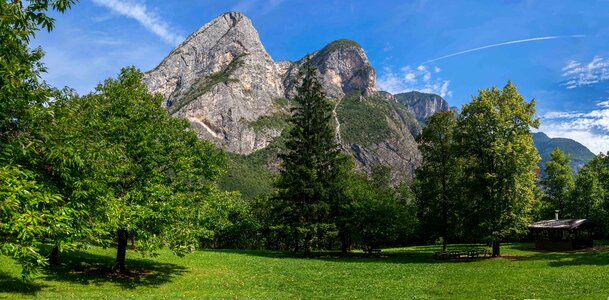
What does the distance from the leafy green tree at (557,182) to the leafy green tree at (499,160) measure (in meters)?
38.8

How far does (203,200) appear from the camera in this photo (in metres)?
25.5

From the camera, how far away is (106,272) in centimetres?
2406

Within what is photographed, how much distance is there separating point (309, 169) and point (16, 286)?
116 feet

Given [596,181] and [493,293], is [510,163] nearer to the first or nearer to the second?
[493,293]

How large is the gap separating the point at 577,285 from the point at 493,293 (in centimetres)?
463

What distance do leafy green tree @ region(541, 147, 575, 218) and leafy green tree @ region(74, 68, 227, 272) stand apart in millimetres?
67915

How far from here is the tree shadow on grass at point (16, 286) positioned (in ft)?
56.0

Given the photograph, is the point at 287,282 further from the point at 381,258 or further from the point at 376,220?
the point at 376,220


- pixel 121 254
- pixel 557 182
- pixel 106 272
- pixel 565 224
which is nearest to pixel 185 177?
pixel 121 254

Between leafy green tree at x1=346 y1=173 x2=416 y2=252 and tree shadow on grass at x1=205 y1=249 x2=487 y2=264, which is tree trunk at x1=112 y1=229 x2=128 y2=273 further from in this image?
leafy green tree at x1=346 y1=173 x2=416 y2=252

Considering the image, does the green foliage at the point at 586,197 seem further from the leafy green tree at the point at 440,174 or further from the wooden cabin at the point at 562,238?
the leafy green tree at the point at 440,174

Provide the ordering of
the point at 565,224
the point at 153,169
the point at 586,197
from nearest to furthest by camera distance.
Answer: the point at 153,169 → the point at 565,224 → the point at 586,197

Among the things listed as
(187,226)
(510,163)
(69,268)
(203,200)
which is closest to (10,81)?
(187,226)

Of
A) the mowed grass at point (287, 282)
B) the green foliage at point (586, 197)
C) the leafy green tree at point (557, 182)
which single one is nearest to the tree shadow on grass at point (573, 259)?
the mowed grass at point (287, 282)
